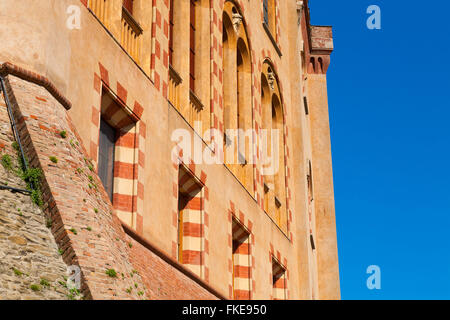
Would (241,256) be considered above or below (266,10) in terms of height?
below

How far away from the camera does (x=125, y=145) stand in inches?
609

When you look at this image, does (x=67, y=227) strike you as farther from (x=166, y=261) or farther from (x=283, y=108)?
(x=283, y=108)

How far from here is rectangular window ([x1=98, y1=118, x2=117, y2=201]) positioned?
14.9 metres

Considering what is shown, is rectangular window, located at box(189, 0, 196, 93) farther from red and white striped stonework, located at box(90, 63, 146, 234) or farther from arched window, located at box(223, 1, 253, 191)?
red and white striped stonework, located at box(90, 63, 146, 234)

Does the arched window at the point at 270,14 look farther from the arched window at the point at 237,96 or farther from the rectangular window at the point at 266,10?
the arched window at the point at 237,96

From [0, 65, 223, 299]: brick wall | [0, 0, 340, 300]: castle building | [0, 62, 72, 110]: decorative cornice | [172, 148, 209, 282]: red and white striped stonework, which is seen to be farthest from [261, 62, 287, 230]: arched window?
[0, 62, 72, 110]: decorative cornice

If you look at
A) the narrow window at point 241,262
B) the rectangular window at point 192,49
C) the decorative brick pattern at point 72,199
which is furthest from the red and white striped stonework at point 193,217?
the decorative brick pattern at point 72,199

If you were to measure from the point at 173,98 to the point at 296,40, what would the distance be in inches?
583

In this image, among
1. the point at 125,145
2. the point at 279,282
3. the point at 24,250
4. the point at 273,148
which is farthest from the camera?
the point at 273,148

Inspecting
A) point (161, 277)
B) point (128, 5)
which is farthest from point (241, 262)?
point (128, 5)

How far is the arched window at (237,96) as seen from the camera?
2262 centimetres

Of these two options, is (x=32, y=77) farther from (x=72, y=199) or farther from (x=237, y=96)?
(x=237, y=96)

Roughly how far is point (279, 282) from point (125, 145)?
12.8 meters
